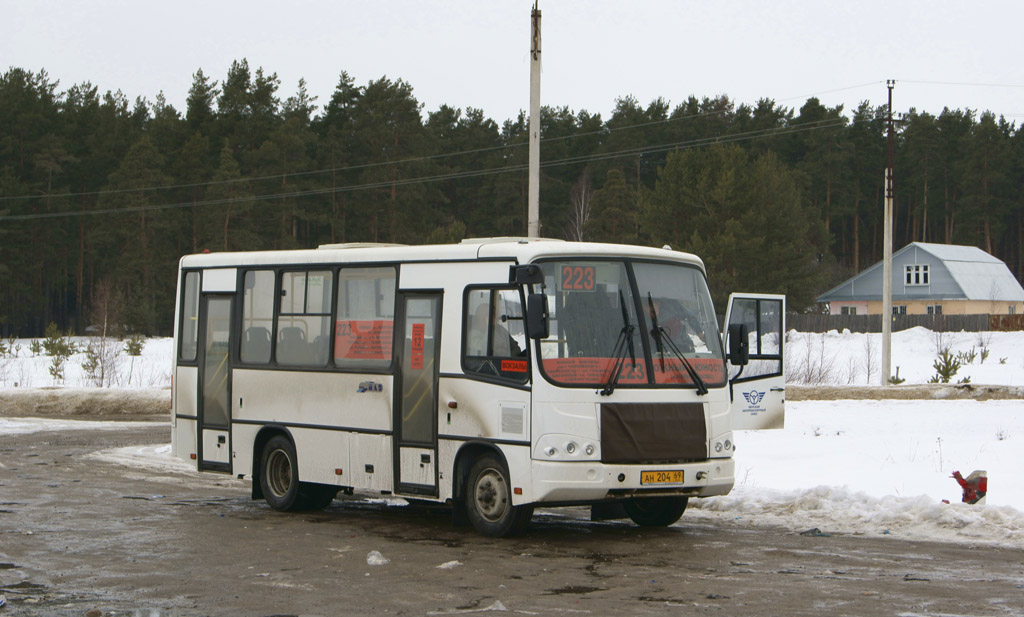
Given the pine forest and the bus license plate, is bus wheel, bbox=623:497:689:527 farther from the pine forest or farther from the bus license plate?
the pine forest

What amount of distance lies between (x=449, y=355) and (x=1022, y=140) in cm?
11427

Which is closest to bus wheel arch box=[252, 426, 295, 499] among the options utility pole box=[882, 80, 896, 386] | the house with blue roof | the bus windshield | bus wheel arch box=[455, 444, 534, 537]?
bus wheel arch box=[455, 444, 534, 537]

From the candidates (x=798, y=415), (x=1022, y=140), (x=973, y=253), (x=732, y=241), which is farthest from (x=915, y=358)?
(x=1022, y=140)

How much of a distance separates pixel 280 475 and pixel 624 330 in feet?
15.6

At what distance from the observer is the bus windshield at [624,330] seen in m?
11.5

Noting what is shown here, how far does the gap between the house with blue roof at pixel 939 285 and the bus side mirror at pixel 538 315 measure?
8553 centimetres

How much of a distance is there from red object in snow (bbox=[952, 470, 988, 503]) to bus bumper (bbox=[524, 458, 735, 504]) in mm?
3170

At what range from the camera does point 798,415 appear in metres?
23.2

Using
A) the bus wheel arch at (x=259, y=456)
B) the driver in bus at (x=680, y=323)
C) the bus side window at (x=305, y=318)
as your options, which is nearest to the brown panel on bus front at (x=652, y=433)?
the driver in bus at (x=680, y=323)

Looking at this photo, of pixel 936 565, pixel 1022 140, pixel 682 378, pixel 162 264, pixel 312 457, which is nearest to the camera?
pixel 936 565

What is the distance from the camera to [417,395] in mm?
12594

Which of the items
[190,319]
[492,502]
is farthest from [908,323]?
[492,502]

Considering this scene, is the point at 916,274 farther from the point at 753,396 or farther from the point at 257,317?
the point at 257,317

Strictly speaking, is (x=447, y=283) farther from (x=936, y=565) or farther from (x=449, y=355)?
(x=936, y=565)
